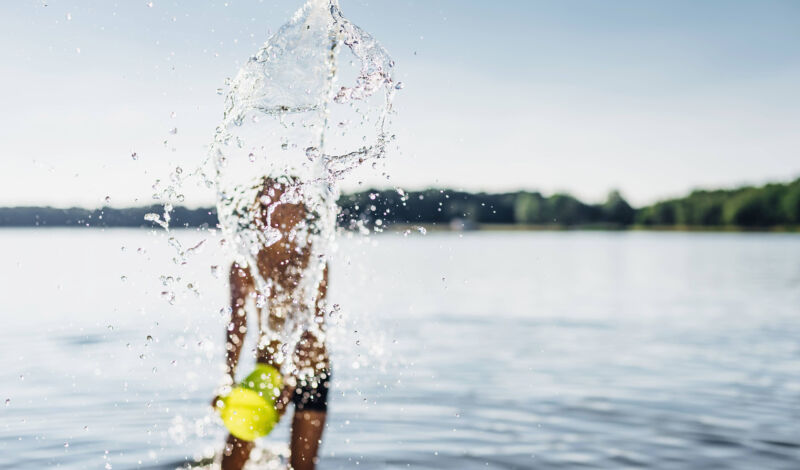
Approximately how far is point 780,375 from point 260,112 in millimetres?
9273

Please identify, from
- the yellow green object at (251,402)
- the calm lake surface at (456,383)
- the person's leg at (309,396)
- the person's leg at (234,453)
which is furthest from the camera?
the calm lake surface at (456,383)

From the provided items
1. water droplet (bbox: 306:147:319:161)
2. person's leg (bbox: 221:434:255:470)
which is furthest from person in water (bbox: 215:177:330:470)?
water droplet (bbox: 306:147:319:161)

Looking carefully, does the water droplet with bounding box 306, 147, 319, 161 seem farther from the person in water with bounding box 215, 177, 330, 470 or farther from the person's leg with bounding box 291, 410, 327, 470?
the person's leg with bounding box 291, 410, 327, 470

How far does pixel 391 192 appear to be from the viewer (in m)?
6.47

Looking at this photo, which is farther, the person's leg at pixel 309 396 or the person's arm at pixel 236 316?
the person's leg at pixel 309 396

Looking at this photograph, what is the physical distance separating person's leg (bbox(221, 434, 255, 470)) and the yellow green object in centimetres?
5

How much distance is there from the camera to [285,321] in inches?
233

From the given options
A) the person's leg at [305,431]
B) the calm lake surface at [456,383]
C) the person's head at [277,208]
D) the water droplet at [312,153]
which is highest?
the water droplet at [312,153]

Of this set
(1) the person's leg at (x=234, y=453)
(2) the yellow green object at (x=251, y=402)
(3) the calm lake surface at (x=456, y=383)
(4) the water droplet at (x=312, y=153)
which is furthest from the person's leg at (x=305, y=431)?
(4) the water droplet at (x=312, y=153)

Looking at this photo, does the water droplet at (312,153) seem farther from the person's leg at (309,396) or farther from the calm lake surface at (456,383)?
the person's leg at (309,396)

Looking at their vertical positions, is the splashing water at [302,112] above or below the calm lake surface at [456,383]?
above

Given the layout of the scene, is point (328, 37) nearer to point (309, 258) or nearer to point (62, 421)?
point (309, 258)

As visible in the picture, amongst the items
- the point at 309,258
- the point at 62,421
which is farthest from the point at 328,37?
the point at 62,421

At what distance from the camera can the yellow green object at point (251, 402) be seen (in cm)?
573
